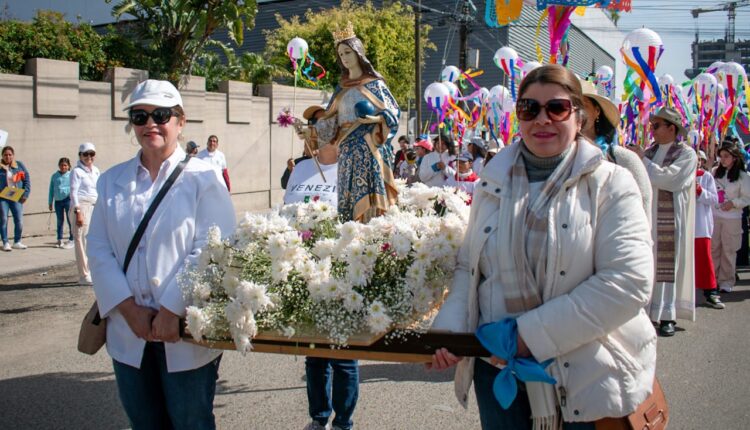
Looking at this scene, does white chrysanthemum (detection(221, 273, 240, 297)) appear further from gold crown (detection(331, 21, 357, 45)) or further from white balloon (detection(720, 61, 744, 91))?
white balloon (detection(720, 61, 744, 91))

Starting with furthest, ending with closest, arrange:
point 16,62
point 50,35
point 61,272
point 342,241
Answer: point 50,35, point 16,62, point 61,272, point 342,241

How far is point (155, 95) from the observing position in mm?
2797

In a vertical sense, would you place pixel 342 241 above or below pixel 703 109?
below

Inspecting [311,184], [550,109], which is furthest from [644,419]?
[311,184]

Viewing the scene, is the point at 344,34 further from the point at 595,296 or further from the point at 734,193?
the point at 734,193

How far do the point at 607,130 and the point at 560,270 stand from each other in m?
1.61

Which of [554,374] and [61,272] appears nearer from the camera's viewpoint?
[554,374]

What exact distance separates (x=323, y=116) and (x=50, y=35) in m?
11.5

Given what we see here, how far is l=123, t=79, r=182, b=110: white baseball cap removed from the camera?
276 cm

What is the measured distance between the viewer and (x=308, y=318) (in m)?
2.58

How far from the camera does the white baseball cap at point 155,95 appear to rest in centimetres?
276

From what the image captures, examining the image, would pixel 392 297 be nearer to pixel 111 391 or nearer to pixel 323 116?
pixel 323 116

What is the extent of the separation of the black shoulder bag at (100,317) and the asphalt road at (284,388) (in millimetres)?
1520

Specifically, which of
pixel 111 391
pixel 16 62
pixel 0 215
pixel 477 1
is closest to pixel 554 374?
pixel 111 391
